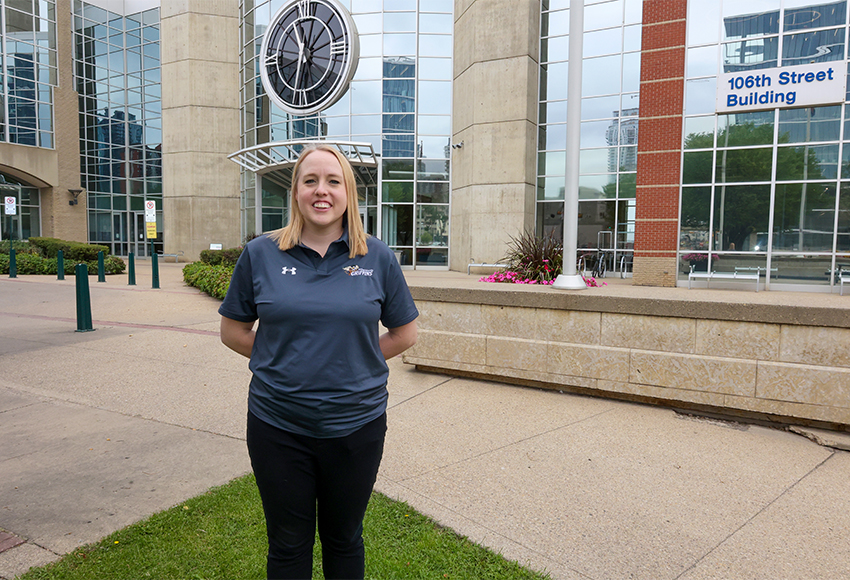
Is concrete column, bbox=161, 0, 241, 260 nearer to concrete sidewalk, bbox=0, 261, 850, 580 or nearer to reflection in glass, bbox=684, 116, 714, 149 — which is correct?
reflection in glass, bbox=684, 116, 714, 149

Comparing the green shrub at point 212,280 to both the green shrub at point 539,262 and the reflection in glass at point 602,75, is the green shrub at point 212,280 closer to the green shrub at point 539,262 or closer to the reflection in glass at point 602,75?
the green shrub at point 539,262

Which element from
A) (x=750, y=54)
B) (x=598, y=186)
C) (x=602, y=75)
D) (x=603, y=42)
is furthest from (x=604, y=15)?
(x=598, y=186)

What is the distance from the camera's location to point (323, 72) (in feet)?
77.4

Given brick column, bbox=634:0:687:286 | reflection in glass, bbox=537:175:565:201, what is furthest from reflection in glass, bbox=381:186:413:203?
brick column, bbox=634:0:687:286

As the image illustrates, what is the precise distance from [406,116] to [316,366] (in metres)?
23.1

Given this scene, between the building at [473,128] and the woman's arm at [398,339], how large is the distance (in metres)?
15.3

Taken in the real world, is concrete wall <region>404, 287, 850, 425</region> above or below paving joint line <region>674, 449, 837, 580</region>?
above

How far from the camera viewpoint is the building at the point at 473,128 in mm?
16391

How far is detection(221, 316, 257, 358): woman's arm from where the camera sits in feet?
7.95

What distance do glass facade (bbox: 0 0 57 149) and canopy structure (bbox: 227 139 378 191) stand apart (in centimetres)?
1458

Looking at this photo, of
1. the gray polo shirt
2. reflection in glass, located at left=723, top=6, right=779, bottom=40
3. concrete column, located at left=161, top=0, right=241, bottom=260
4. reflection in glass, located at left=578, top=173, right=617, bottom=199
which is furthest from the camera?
concrete column, located at left=161, top=0, right=241, bottom=260

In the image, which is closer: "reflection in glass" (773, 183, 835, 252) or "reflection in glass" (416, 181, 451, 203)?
"reflection in glass" (773, 183, 835, 252)

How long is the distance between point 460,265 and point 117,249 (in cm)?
2490

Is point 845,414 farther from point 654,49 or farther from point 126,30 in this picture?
point 126,30
